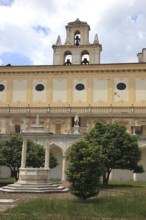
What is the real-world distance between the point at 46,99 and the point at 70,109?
4.15 metres

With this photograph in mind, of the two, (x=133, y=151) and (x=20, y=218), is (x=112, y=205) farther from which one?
(x=133, y=151)

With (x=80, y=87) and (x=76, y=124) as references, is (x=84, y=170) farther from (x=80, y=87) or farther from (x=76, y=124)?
(x=80, y=87)

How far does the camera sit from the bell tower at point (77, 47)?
184 ft

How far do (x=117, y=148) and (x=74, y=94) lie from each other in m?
20.9

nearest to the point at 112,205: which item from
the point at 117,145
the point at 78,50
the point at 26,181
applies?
the point at 26,181

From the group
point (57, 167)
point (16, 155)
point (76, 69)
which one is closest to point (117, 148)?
point (16, 155)

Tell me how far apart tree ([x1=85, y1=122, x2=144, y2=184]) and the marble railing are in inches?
615

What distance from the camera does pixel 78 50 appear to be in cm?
5591

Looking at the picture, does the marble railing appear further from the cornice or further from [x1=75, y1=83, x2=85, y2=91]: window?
the cornice

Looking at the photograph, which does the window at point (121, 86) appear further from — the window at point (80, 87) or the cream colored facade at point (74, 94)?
the window at point (80, 87)

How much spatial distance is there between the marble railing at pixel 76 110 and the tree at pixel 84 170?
29282 millimetres

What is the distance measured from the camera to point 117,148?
33156 mm

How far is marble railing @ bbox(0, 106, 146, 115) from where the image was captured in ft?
165

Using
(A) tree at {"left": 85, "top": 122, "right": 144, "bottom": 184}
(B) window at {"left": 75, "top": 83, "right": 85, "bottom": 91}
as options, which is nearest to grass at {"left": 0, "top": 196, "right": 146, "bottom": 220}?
(A) tree at {"left": 85, "top": 122, "right": 144, "bottom": 184}
